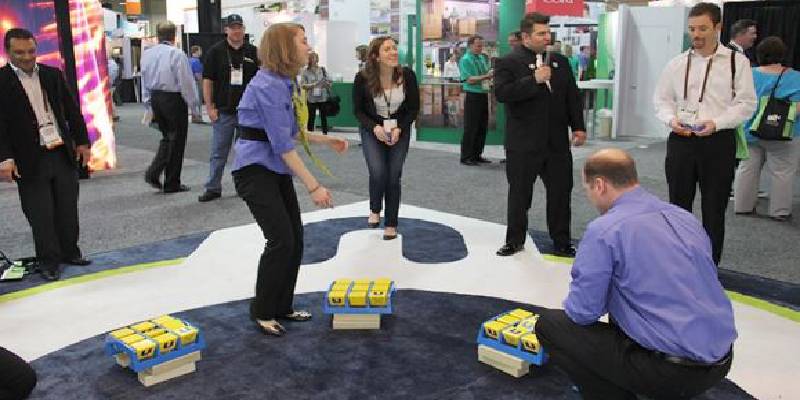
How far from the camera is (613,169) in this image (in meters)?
2.16

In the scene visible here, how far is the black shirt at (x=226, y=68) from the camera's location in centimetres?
621

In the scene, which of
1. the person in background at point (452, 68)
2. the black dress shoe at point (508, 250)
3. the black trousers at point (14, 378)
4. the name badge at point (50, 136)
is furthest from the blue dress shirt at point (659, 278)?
the person in background at point (452, 68)

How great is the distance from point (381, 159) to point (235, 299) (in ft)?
5.17

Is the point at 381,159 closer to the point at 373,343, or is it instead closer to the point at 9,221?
the point at 373,343

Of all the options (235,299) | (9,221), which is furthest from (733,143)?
(9,221)

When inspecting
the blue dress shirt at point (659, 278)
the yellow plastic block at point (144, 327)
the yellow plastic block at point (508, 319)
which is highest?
the blue dress shirt at point (659, 278)

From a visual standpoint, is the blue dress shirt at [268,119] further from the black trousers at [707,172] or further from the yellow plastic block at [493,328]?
the black trousers at [707,172]

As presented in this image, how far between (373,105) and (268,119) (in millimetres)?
1881

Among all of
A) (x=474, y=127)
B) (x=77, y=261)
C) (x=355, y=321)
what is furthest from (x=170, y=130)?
(x=355, y=321)

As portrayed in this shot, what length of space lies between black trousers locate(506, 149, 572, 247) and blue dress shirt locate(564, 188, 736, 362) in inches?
92.2

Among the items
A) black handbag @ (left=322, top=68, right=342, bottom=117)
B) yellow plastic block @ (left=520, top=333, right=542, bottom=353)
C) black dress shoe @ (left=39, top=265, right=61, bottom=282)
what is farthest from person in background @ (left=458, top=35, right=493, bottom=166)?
yellow plastic block @ (left=520, top=333, right=542, bottom=353)

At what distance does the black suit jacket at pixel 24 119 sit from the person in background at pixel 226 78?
6.78ft

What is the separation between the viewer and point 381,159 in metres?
4.99

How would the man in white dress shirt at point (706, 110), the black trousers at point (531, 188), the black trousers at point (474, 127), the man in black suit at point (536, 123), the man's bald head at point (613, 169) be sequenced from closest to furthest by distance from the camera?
the man's bald head at point (613, 169)
the man in white dress shirt at point (706, 110)
the man in black suit at point (536, 123)
the black trousers at point (531, 188)
the black trousers at point (474, 127)
